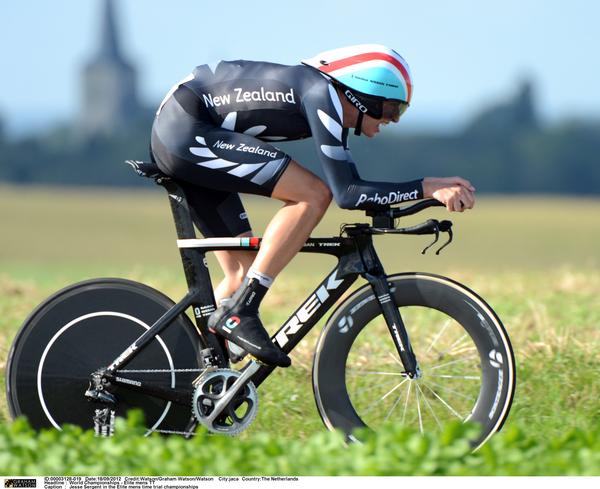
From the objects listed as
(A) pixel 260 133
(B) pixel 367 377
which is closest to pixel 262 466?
(A) pixel 260 133

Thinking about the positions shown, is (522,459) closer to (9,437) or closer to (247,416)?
(247,416)

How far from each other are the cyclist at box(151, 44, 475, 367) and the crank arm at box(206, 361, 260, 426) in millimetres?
112

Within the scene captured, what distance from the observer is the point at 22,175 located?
105438mm

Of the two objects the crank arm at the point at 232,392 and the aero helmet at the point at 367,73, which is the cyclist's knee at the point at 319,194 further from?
the crank arm at the point at 232,392

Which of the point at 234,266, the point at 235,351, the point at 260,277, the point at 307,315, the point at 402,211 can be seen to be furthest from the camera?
the point at 234,266

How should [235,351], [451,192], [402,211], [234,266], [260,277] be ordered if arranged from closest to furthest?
1. [451,192]
2. [402,211]
3. [260,277]
4. [235,351]
5. [234,266]

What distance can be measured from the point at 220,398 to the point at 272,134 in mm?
1251

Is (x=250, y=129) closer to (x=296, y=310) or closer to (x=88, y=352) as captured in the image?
(x=296, y=310)

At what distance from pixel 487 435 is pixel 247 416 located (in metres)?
1.10

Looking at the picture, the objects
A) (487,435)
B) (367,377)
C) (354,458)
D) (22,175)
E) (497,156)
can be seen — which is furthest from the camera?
(22,175)

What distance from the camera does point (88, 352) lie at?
5316 millimetres

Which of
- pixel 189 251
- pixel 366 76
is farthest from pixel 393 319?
pixel 366 76

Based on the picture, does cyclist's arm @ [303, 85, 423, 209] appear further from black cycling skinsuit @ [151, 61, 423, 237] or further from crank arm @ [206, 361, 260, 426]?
crank arm @ [206, 361, 260, 426]

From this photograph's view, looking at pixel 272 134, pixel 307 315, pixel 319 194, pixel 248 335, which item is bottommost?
pixel 248 335
